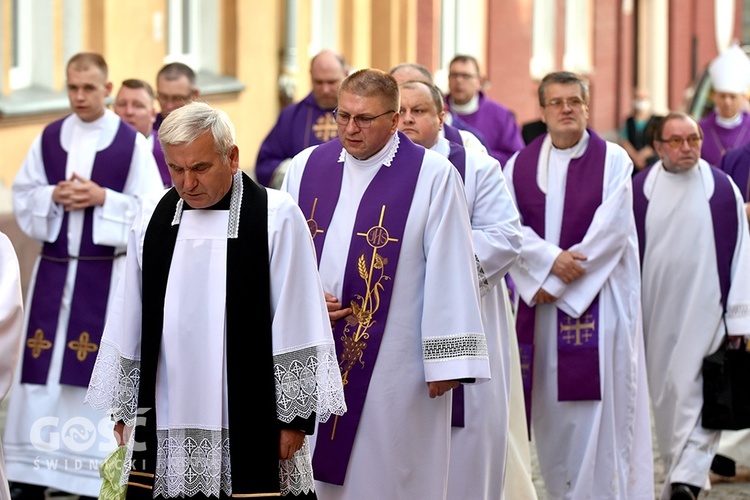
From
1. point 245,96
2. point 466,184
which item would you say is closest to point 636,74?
point 245,96

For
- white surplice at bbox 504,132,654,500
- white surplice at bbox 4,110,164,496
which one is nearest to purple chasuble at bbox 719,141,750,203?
white surplice at bbox 504,132,654,500

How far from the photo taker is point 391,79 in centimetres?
598

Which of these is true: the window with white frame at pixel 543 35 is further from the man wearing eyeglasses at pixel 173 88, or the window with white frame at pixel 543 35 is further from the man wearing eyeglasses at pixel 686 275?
the man wearing eyeglasses at pixel 686 275

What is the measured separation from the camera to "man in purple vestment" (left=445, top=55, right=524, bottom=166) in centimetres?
1182

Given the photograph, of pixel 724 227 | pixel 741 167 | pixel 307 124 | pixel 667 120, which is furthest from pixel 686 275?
pixel 307 124

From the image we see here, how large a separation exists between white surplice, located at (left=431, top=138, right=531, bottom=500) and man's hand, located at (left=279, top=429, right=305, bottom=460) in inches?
66.6

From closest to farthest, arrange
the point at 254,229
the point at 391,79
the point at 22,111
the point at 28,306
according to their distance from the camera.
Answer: the point at 254,229, the point at 391,79, the point at 28,306, the point at 22,111

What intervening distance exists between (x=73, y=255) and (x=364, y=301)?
269 cm

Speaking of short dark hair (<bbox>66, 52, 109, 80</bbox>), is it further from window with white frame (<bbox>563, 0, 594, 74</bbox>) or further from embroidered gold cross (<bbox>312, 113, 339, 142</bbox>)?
window with white frame (<bbox>563, 0, 594, 74</bbox>)

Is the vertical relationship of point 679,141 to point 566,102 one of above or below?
below

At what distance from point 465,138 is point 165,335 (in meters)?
3.01

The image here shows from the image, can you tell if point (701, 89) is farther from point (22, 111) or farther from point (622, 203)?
point (622, 203)

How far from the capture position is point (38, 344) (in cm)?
831

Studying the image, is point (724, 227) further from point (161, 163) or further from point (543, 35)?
point (543, 35)
